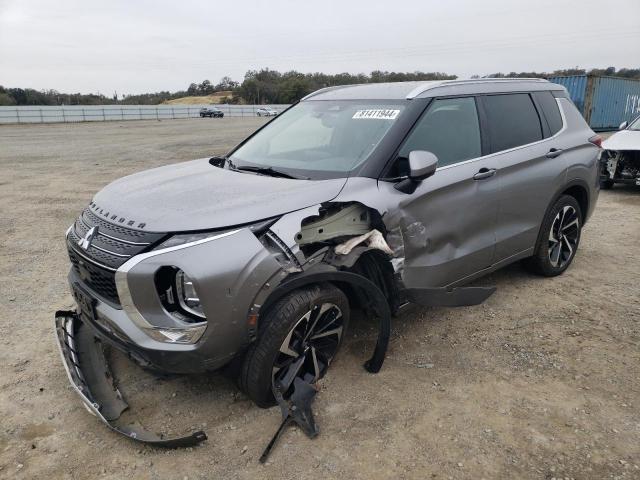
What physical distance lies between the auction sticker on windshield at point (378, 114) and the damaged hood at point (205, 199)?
2.29 feet

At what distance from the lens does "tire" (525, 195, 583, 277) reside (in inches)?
180

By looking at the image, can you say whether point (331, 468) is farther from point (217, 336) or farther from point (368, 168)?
point (368, 168)

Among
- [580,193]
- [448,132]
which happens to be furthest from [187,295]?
[580,193]

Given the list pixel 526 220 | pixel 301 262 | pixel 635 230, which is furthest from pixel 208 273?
pixel 635 230

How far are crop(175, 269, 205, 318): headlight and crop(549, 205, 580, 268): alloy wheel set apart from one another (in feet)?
11.5

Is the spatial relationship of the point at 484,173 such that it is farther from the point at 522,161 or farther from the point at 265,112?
the point at 265,112

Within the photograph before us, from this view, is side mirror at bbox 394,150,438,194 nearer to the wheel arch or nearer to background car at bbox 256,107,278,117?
the wheel arch

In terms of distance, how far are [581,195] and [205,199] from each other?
12.7 feet

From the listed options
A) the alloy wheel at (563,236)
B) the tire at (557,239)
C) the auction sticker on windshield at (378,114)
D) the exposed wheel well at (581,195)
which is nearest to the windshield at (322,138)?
the auction sticker on windshield at (378,114)

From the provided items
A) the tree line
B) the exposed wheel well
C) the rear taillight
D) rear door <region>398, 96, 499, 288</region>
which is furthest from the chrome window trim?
the tree line

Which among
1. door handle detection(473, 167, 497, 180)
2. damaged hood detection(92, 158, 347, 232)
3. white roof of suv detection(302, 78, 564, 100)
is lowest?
damaged hood detection(92, 158, 347, 232)

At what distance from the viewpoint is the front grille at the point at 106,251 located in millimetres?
2598

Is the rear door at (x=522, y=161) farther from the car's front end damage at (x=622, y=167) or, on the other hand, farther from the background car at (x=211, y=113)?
the background car at (x=211, y=113)

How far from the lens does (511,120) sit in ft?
13.9
